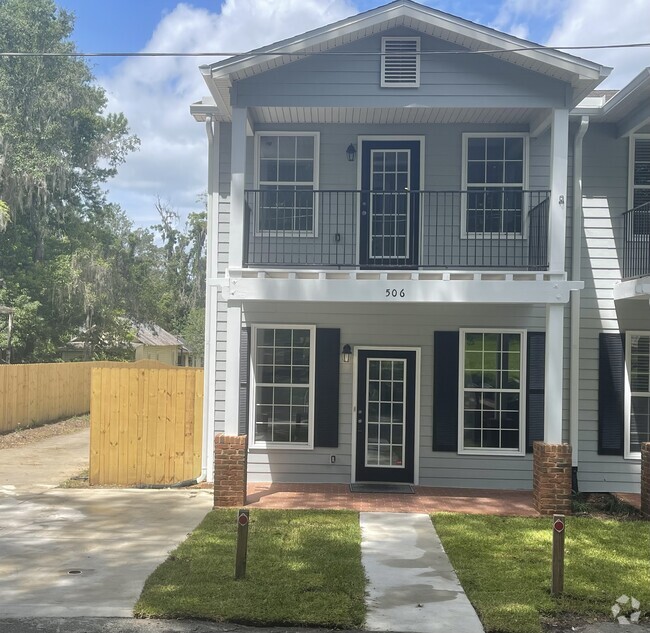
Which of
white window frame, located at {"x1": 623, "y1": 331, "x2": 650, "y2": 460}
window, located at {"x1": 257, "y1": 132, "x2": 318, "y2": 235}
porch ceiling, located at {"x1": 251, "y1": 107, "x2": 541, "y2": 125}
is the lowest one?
white window frame, located at {"x1": 623, "y1": 331, "x2": 650, "y2": 460}

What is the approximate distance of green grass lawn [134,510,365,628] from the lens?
18.3ft

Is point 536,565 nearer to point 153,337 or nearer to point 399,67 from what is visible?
point 399,67

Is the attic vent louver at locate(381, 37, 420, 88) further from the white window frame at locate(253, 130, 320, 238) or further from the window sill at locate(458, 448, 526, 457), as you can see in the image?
the window sill at locate(458, 448, 526, 457)

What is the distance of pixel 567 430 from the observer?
35.9 feet

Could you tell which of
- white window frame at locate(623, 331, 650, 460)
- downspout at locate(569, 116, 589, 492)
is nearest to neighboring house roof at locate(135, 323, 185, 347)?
downspout at locate(569, 116, 589, 492)

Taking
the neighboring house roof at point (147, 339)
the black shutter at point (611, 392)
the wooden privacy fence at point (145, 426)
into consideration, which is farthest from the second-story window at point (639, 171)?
the neighboring house roof at point (147, 339)

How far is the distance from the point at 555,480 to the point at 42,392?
48.9 feet

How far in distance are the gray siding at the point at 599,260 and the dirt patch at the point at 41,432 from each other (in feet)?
39.5

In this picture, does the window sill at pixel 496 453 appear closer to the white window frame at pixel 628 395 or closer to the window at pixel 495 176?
the white window frame at pixel 628 395

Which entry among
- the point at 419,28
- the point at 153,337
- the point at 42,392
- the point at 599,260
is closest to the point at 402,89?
the point at 419,28

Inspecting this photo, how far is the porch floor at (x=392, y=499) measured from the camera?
945cm

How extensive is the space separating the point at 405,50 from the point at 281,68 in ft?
5.58

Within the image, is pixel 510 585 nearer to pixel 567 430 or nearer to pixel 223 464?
pixel 223 464

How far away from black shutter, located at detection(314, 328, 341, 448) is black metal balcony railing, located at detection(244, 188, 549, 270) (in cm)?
113
